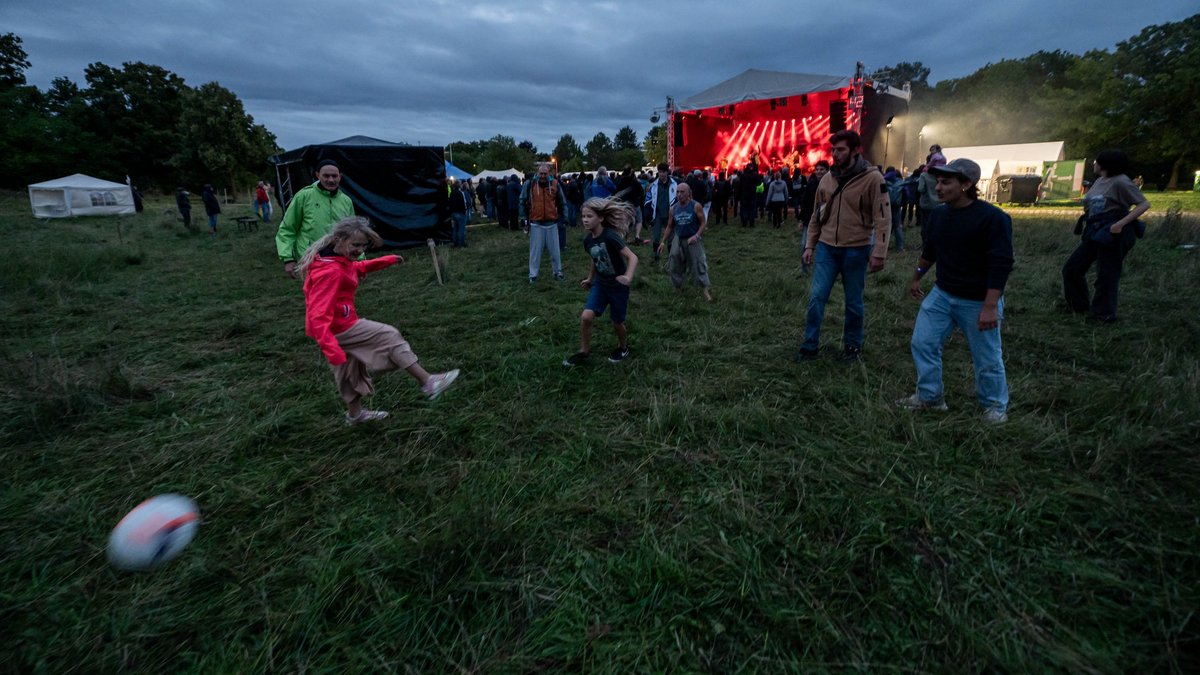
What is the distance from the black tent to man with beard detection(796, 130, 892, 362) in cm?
1128

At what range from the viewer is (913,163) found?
71.1 feet

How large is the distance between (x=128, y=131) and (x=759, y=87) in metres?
58.8

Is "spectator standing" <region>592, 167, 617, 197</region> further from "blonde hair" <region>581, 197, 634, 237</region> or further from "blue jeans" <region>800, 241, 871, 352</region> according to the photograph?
"blue jeans" <region>800, 241, 871, 352</region>

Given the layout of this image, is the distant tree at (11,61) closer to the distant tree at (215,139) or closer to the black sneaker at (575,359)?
the distant tree at (215,139)

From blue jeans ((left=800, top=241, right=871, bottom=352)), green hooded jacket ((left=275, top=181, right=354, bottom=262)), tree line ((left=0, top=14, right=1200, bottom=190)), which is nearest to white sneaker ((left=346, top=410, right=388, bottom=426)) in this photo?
green hooded jacket ((left=275, top=181, right=354, bottom=262))

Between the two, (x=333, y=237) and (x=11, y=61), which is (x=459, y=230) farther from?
(x=11, y=61)

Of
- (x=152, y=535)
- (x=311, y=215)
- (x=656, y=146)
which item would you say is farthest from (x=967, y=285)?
(x=656, y=146)

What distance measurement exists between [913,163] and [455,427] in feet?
80.2

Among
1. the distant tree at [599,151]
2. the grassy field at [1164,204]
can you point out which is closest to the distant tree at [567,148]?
the distant tree at [599,151]

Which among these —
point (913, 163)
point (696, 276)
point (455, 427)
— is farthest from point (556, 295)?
point (913, 163)

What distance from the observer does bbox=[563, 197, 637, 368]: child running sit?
15.1 ft

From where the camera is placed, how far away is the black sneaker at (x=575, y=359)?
4.79m

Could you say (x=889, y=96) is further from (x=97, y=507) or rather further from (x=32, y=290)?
(x=32, y=290)

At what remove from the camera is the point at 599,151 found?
114000mm
